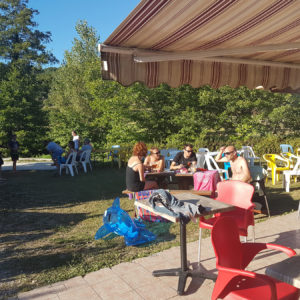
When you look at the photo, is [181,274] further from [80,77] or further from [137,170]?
[80,77]

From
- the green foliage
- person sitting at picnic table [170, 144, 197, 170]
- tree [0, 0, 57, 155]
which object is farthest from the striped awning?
the green foliage

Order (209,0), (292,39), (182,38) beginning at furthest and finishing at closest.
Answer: (292,39), (182,38), (209,0)

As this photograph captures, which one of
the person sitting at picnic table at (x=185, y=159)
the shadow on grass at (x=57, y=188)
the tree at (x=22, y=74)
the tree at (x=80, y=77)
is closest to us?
the person sitting at picnic table at (x=185, y=159)

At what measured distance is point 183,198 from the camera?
3.41 metres

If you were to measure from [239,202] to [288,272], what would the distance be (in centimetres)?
182

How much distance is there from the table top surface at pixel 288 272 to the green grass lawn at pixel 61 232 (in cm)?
227

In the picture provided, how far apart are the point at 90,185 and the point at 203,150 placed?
400 centimetres

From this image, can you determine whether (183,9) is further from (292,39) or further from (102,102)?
(102,102)

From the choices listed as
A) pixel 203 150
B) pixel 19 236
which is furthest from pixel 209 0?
pixel 203 150

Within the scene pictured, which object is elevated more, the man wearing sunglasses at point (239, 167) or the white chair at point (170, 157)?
the man wearing sunglasses at point (239, 167)

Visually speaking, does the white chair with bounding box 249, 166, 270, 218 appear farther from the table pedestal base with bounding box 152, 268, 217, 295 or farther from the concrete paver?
the table pedestal base with bounding box 152, 268, 217, 295

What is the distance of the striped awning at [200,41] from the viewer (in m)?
2.18

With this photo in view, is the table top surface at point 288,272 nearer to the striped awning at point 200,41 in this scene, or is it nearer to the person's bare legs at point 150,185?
the striped awning at point 200,41

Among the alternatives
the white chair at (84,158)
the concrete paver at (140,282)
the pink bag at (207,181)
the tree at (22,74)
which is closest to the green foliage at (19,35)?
the tree at (22,74)
